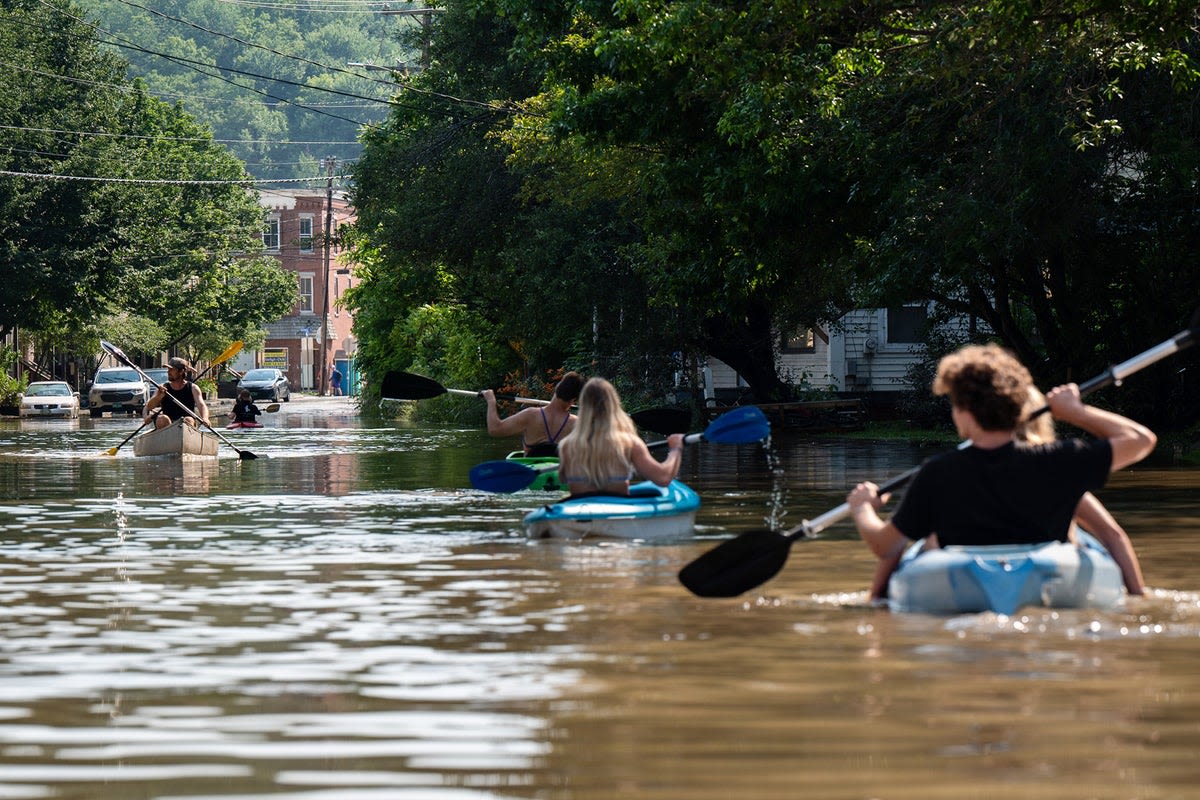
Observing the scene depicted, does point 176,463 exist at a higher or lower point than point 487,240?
lower

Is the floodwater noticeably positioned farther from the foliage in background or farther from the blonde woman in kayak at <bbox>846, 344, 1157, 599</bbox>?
the foliage in background

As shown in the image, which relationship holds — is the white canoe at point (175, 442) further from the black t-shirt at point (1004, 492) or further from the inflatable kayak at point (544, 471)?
the black t-shirt at point (1004, 492)

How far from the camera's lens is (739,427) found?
56.5 feet

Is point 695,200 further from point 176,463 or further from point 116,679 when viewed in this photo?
point 116,679

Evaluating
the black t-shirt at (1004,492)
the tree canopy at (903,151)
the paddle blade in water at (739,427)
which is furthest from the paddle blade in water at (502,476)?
the black t-shirt at (1004,492)

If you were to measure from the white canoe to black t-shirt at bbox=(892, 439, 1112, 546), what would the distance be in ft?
74.5

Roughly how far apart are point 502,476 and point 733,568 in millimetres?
6935

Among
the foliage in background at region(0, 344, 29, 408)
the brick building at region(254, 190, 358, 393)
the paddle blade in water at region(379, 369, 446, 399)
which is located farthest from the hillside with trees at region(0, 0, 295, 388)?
the brick building at region(254, 190, 358, 393)

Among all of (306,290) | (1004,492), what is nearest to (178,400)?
(1004,492)

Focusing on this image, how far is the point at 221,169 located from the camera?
320 ft

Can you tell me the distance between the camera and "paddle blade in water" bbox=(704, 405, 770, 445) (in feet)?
56.3

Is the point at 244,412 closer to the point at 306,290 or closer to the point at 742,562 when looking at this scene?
the point at 742,562

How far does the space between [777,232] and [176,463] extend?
32.0ft

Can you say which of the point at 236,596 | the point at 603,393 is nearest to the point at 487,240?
the point at 603,393
